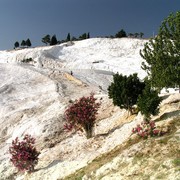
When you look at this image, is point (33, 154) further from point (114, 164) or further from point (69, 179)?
point (114, 164)

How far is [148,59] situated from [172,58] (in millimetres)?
3336

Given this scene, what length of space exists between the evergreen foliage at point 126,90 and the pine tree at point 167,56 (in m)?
1.65

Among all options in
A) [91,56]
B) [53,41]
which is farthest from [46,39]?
[91,56]

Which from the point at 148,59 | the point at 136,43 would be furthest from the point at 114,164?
the point at 136,43

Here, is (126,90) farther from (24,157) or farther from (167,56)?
(24,157)

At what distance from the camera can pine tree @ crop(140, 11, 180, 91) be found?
1084 inches

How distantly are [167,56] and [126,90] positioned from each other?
4.44 metres

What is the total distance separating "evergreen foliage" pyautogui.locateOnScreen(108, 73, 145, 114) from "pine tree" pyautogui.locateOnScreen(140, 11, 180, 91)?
5.41 ft

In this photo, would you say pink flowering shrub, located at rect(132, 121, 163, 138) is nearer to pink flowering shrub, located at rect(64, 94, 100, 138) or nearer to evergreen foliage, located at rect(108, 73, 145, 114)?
pink flowering shrub, located at rect(64, 94, 100, 138)

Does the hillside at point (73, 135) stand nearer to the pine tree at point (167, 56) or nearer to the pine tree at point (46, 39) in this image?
the pine tree at point (167, 56)

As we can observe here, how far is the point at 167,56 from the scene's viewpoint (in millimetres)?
28625

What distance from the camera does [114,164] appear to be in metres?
18.6

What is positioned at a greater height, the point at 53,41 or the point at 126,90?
the point at 53,41

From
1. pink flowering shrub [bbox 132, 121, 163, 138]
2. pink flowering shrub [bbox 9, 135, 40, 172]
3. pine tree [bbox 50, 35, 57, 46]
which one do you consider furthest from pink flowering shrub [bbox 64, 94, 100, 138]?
pine tree [bbox 50, 35, 57, 46]
